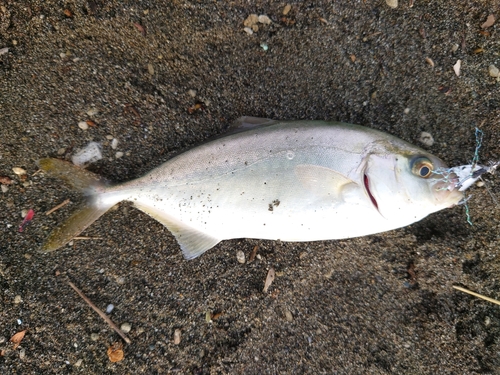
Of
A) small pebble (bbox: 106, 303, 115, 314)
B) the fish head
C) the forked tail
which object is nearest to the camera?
the fish head

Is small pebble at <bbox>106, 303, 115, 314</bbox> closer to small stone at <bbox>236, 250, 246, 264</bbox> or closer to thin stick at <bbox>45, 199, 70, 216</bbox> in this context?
thin stick at <bbox>45, 199, 70, 216</bbox>

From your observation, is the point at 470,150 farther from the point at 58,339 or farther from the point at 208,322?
the point at 58,339

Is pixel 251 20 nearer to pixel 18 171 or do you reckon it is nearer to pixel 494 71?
pixel 494 71

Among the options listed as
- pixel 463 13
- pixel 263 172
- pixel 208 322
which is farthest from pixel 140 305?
pixel 463 13

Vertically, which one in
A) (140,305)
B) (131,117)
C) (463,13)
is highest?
(463,13)

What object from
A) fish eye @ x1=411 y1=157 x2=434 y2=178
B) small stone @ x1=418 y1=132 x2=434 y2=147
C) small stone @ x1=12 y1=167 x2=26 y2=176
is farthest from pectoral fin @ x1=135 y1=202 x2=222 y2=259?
small stone @ x1=418 y1=132 x2=434 y2=147

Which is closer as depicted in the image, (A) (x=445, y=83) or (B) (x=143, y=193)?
(B) (x=143, y=193)

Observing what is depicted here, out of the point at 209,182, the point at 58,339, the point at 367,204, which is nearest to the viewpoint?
the point at 367,204
